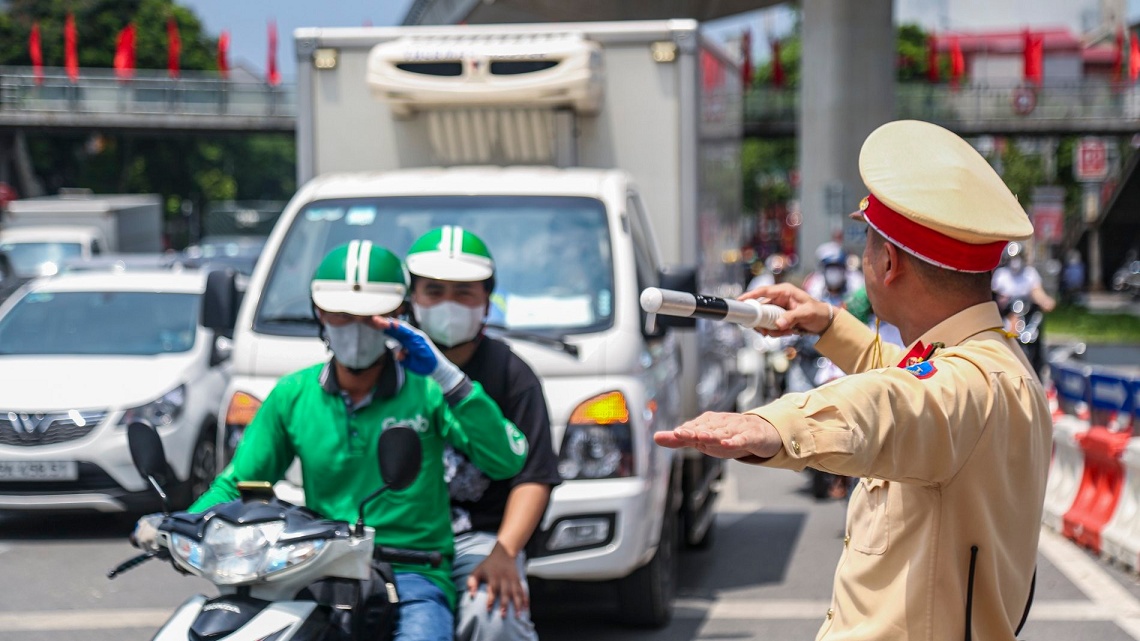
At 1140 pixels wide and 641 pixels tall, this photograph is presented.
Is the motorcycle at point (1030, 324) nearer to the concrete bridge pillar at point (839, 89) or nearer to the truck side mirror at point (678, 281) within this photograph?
the truck side mirror at point (678, 281)

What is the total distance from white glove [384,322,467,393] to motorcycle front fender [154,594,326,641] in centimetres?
71

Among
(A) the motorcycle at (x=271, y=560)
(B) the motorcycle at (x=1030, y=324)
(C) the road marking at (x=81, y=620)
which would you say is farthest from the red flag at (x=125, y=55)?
(A) the motorcycle at (x=271, y=560)

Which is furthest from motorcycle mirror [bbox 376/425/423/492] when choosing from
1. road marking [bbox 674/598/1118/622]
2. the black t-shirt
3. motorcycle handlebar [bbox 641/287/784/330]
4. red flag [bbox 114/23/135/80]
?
red flag [bbox 114/23/135/80]

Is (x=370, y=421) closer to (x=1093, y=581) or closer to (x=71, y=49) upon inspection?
(x=1093, y=581)

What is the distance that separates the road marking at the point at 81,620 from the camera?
7.20 meters

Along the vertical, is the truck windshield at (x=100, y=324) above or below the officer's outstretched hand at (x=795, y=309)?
below

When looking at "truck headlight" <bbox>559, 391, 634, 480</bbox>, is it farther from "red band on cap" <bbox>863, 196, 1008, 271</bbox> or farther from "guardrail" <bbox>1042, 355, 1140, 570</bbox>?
"red band on cap" <bbox>863, 196, 1008, 271</bbox>

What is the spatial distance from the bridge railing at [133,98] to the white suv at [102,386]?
173 ft

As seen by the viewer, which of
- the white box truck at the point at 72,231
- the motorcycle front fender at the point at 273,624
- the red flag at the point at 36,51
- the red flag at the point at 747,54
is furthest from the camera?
the red flag at the point at 36,51

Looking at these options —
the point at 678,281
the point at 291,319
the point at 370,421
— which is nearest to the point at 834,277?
the point at 678,281

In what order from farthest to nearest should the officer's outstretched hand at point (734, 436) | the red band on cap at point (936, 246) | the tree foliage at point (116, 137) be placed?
the tree foliage at point (116, 137) < the red band on cap at point (936, 246) < the officer's outstretched hand at point (734, 436)

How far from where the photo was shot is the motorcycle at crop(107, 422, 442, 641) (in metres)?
3.35

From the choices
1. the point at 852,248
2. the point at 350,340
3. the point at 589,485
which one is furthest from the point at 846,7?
the point at 350,340

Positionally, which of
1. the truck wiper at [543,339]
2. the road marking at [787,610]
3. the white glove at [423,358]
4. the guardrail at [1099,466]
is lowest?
the road marking at [787,610]
